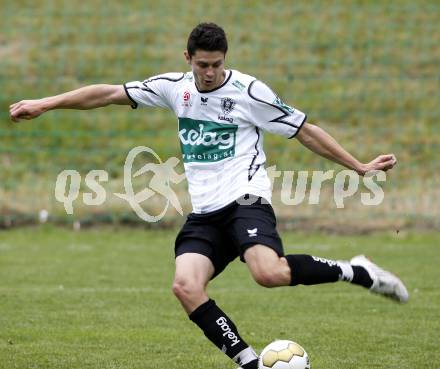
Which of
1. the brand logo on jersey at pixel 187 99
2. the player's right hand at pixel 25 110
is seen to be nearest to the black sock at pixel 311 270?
the brand logo on jersey at pixel 187 99

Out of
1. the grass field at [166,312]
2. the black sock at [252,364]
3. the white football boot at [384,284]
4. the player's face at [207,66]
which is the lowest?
the grass field at [166,312]

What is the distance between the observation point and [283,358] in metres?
5.44

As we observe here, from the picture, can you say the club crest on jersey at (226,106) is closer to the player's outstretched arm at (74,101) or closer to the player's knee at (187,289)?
the player's outstretched arm at (74,101)

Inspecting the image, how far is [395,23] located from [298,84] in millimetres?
2171

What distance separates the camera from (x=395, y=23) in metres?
16.9

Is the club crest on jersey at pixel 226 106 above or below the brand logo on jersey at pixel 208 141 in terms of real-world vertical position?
above

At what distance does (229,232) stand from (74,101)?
1.31 m

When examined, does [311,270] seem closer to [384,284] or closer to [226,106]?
[384,284]

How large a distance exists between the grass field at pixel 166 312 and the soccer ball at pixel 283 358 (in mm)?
564

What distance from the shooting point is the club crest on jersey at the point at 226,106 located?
585 cm

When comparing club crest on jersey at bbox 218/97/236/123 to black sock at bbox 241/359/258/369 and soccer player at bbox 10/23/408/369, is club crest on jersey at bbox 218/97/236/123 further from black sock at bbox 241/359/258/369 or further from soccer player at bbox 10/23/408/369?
black sock at bbox 241/359/258/369

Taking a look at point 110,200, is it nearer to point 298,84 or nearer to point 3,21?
point 298,84

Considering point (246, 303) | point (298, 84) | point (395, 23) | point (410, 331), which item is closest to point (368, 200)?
point (298, 84)

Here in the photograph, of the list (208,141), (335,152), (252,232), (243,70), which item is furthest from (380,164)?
(243,70)
